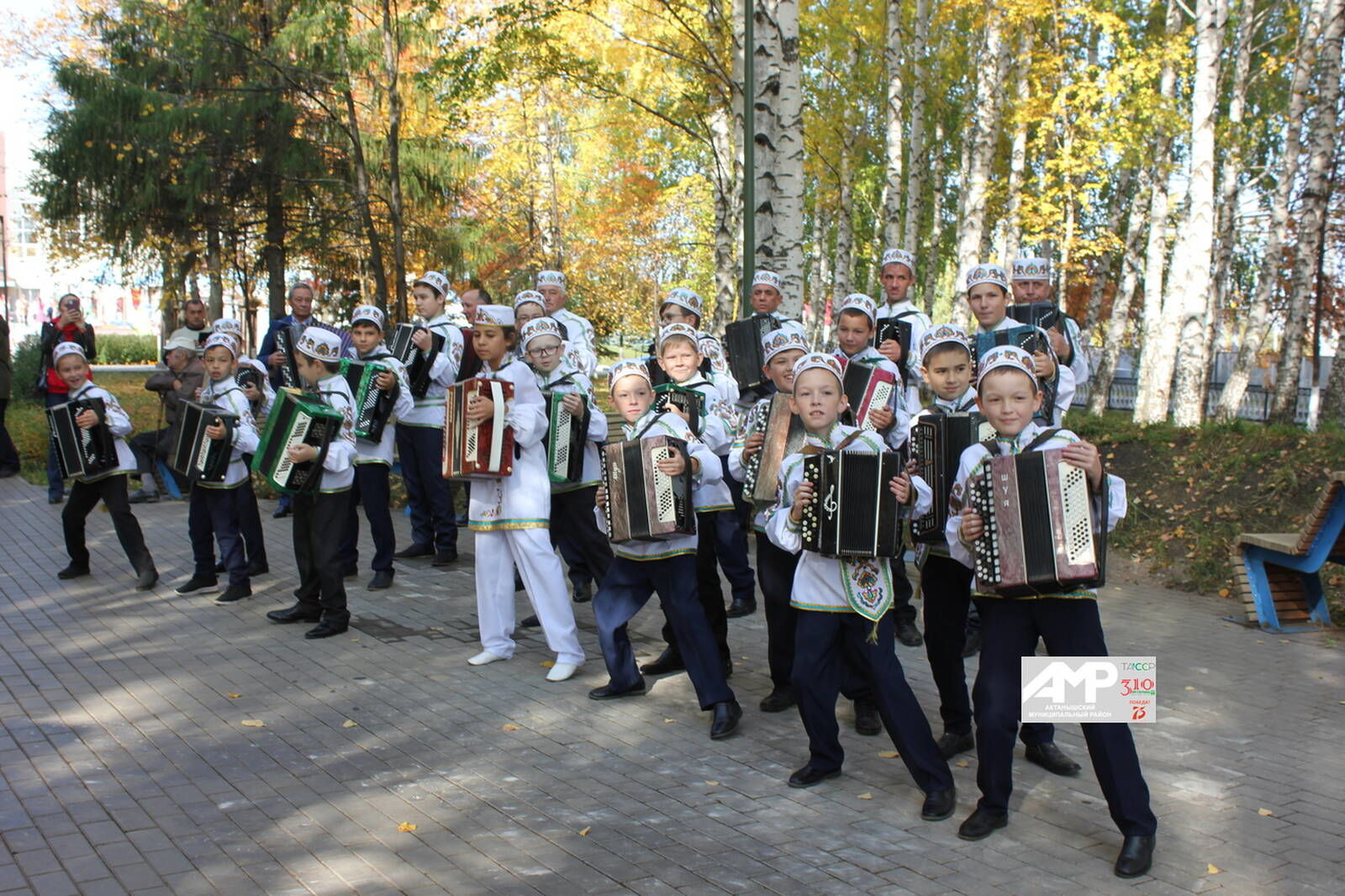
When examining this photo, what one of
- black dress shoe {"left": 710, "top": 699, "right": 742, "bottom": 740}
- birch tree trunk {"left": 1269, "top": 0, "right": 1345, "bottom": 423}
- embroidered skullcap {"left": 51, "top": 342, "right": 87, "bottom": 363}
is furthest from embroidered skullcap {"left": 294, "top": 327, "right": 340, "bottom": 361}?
birch tree trunk {"left": 1269, "top": 0, "right": 1345, "bottom": 423}

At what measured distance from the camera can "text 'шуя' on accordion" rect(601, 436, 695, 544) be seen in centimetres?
636

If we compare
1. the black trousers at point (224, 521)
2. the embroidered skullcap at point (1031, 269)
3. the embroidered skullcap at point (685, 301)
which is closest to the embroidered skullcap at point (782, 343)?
the embroidered skullcap at point (1031, 269)

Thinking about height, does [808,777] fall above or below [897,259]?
below

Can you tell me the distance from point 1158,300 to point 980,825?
1491 cm

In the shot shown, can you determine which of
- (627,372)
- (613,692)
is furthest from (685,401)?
(613,692)

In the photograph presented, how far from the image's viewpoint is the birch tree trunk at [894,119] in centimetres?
2153

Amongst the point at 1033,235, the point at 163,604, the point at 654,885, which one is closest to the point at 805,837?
the point at 654,885

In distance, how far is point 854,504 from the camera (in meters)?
5.19

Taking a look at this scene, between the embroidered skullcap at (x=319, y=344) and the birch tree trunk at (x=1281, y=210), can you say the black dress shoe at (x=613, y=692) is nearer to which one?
the embroidered skullcap at (x=319, y=344)

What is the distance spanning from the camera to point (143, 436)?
1420 centimetres

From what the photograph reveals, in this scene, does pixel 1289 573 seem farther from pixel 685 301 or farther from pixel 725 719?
pixel 725 719

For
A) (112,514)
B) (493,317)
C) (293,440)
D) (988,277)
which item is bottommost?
(112,514)

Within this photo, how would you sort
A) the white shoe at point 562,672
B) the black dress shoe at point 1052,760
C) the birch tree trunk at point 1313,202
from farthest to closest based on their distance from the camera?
the birch tree trunk at point 1313,202 → the white shoe at point 562,672 → the black dress shoe at point 1052,760

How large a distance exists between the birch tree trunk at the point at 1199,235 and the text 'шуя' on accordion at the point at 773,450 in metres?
10.2
